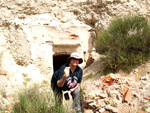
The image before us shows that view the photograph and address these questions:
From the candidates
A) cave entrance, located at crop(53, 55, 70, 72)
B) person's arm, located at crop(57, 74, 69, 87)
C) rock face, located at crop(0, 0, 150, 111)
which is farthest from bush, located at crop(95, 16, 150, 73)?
cave entrance, located at crop(53, 55, 70, 72)

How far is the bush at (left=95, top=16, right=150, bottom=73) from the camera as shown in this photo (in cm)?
491

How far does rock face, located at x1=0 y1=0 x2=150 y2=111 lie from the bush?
1.19 meters

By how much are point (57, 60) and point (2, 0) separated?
3757 mm

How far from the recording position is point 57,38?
6.77 meters

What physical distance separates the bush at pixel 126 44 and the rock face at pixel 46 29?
1188 mm

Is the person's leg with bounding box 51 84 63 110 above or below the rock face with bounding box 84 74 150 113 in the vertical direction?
above

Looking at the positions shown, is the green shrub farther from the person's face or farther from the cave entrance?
the cave entrance

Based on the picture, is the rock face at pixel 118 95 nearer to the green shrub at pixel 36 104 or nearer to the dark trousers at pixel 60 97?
the dark trousers at pixel 60 97

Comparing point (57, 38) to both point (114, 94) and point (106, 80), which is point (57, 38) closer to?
point (106, 80)

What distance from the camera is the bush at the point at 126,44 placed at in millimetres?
4906

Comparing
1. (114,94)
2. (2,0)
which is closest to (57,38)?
(2,0)

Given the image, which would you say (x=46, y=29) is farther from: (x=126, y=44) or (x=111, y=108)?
(x=111, y=108)

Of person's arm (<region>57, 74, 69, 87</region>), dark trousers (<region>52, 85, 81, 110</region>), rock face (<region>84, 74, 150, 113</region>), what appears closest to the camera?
person's arm (<region>57, 74, 69, 87</region>)

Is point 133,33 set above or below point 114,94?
above
